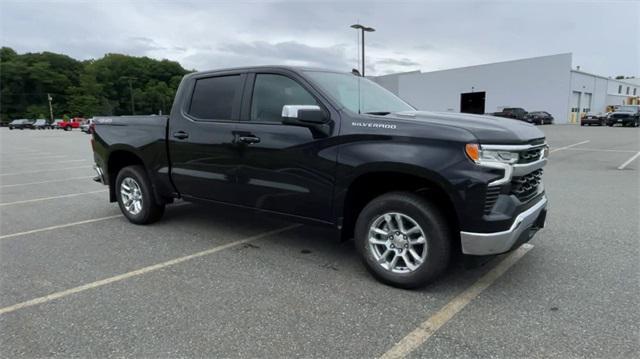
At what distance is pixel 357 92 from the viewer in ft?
14.6

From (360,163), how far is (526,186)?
1.37m

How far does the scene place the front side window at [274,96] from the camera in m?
4.14

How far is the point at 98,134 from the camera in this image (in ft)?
19.6

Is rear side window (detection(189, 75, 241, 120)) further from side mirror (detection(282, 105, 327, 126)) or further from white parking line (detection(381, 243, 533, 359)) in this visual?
white parking line (detection(381, 243, 533, 359))

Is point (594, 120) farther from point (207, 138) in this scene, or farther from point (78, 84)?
point (78, 84)

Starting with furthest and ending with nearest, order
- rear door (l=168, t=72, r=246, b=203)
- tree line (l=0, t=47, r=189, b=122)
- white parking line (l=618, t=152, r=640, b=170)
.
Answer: tree line (l=0, t=47, r=189, b=122) < white parking line (l=618, t=152, r=640, b=170) < rear door (l=168, t=72, r=246, b=203)

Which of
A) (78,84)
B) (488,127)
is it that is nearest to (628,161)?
(488,127)

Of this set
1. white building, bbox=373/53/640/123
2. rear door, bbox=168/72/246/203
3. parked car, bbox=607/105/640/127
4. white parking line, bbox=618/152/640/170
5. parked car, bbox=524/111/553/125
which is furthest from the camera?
white building, bbox=373/53/640/123

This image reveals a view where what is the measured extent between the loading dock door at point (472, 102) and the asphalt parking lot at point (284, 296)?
5084 centimetres

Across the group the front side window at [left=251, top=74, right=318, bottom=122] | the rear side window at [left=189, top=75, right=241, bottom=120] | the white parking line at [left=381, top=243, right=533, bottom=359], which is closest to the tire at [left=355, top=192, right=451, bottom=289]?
the white parking line at [left=381, top=243, right=533, bottom=359]

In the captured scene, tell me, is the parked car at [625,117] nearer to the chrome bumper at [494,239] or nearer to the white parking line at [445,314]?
the white parking line at [445,314]

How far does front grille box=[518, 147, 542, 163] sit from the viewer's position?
3.39 meters

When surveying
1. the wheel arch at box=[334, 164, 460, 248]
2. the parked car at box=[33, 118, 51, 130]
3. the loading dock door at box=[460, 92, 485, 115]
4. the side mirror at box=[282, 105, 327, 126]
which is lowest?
the parked car at box=[33, 118, 51, 130]

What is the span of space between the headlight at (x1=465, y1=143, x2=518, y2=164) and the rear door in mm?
2306
